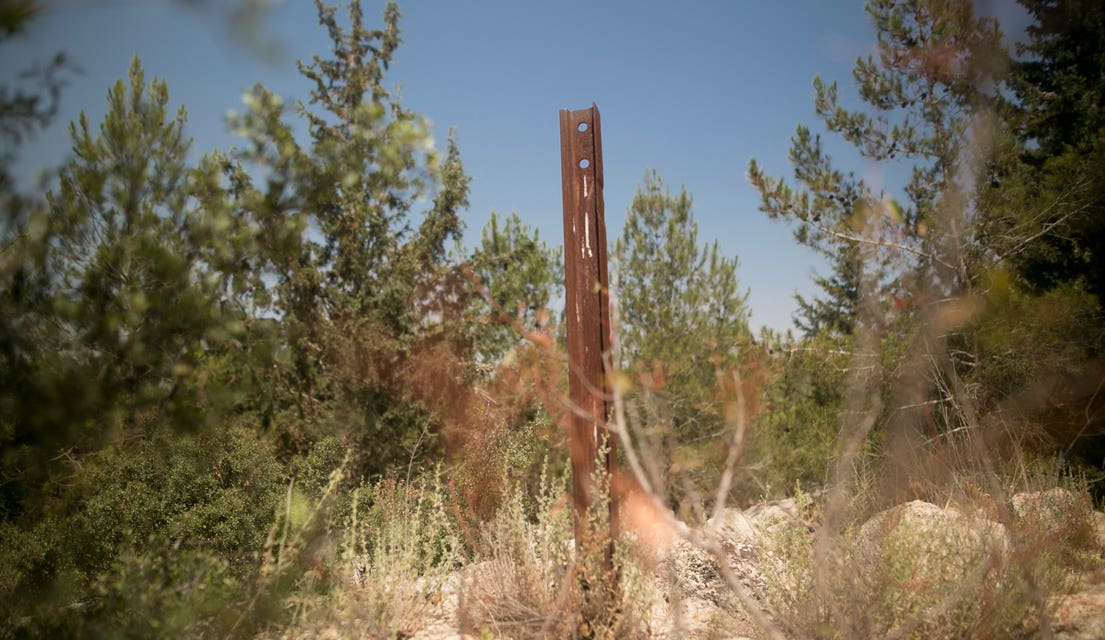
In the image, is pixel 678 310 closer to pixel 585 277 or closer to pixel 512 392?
pixel 512 392

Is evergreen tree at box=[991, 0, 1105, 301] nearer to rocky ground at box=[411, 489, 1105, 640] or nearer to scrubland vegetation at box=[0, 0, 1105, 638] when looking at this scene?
scrubland vegetation at box=[0, 0, 1105, 638]

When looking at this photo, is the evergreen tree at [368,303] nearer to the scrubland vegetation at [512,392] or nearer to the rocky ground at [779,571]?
the scrubland vegetation at [512,392]

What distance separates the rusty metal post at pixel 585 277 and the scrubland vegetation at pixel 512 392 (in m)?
0.26

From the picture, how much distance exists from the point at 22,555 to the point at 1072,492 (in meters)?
5.18

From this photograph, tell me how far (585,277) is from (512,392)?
214 inches

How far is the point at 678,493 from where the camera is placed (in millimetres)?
9352

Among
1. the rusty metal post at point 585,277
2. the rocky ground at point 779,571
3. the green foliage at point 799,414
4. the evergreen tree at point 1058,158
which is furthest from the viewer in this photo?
the green foliage at point 799,414

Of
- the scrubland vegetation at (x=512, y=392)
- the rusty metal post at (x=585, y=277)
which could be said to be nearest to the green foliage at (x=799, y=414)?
the scrubland vegetation at (x=512, y=392)

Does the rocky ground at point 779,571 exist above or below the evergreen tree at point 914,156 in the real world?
below

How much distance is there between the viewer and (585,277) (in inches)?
Answer: 110

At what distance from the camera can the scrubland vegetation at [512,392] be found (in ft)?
6.58

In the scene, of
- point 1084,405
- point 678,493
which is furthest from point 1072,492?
point 678,493

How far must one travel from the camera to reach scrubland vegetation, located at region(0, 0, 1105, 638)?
6.58 feet

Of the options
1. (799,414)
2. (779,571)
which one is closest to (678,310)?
(799,414)
